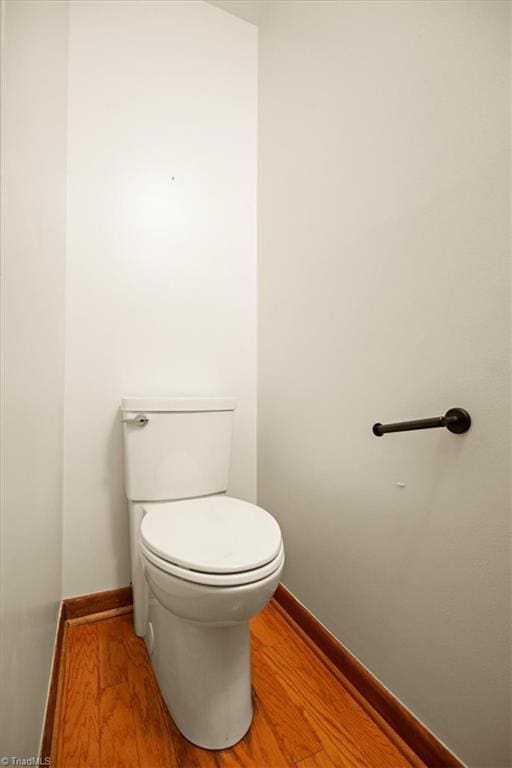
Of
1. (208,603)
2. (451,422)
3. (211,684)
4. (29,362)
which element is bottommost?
(211,684)

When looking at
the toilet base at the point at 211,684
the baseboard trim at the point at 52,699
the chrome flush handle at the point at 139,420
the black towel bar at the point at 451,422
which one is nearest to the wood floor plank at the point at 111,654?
the baseboard trim at the point at 52,699

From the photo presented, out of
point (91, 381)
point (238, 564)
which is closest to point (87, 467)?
point (91, 381)

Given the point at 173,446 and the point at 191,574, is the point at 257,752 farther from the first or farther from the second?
the point at 173,446

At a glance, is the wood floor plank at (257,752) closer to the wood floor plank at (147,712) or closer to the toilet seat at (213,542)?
the wood floor plank at (147,712)

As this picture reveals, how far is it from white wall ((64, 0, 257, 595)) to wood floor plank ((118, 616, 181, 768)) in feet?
0.90

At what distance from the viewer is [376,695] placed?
0.86 meters

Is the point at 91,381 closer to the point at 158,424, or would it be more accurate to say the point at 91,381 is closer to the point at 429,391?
the point at 158,424

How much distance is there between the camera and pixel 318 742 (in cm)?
80

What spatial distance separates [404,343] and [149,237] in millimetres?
999

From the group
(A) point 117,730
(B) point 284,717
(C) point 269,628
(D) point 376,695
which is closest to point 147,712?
(A) point 117,730

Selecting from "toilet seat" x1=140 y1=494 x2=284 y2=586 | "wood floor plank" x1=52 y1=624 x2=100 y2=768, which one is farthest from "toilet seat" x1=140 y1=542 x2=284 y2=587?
"wood floor plank" x1=52 y1=624 x2=100 y2=768

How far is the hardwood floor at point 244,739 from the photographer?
30.0 inches

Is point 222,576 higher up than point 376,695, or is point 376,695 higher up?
point 222,576

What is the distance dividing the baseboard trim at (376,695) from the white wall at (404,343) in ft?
0.09
